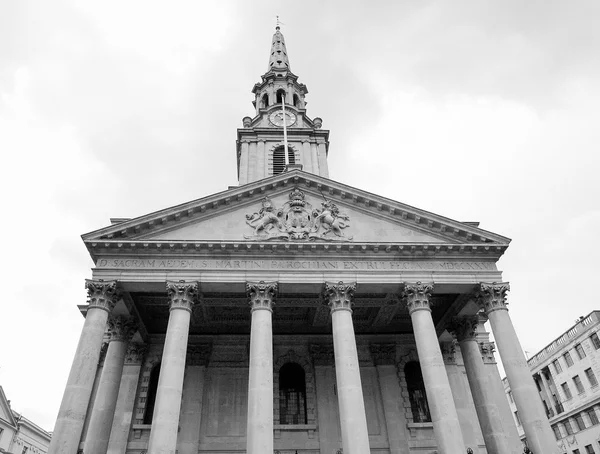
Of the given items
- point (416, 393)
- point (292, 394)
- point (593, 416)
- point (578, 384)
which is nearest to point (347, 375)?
point (292, 394)

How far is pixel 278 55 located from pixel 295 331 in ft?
118

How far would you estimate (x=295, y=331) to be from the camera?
86.8 feet

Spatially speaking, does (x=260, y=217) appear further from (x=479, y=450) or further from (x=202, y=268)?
(x=479, y=450)

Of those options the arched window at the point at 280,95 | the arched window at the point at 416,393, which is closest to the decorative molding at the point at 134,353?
the arched window at the point at 416,393

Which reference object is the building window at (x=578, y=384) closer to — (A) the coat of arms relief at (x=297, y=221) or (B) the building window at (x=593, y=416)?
(B) the building window at (x=593, y=416)

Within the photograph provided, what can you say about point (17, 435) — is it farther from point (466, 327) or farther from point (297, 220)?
point (466, 327)

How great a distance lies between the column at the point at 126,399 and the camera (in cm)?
2267

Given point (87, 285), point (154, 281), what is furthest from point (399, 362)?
point (87, 285)

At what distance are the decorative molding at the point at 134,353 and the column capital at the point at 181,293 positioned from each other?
6.60 meters

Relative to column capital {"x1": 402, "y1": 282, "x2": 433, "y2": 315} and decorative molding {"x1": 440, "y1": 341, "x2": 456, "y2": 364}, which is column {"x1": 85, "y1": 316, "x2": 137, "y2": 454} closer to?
column capital {"x1": 402, "y1": 282, "x2": 433, "y2": 315}

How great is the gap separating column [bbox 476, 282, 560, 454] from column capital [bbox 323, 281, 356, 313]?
6050mm

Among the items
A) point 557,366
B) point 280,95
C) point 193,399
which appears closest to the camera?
point 193,399

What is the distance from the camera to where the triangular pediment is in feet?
71.5

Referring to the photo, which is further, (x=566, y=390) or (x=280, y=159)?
(x=566, y=390)
